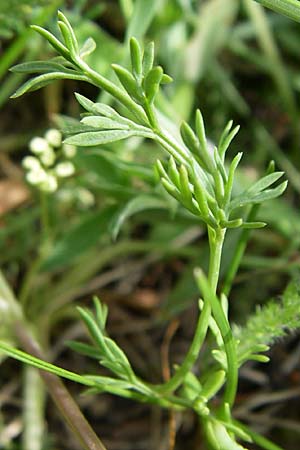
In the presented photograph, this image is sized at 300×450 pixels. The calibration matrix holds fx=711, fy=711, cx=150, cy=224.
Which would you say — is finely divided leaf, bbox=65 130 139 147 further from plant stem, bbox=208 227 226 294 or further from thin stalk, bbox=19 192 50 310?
thin stalk, bbox=19 192 50 310

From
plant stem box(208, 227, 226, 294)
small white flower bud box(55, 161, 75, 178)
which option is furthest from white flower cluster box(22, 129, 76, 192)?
plant stem box(208, 227, 226, 294)

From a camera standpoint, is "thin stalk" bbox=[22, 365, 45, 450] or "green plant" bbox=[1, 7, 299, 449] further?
"thin stalk" bbox=[22, 365, 45, 450]

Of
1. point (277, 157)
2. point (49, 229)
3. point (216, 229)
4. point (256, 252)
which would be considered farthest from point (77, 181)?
point (216, 229)

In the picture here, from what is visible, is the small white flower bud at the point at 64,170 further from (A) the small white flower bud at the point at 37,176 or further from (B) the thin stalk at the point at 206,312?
(B) the thin stalk at the point at 206,312

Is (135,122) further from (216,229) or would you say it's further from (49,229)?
(49,229)

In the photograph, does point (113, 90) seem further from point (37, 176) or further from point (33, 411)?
point (33, 411)

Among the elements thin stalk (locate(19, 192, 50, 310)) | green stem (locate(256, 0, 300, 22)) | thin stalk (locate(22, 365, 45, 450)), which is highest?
green stem (locate(256, 0, 300, 22))

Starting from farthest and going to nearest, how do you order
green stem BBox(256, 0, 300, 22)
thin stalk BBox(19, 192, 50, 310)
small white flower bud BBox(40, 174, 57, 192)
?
thin stalk BBox(19, 192, 50, 310)
small white flower bud BBox(40, 174, 57, 192)
green stem BBox(256, 0, 300, 22)
